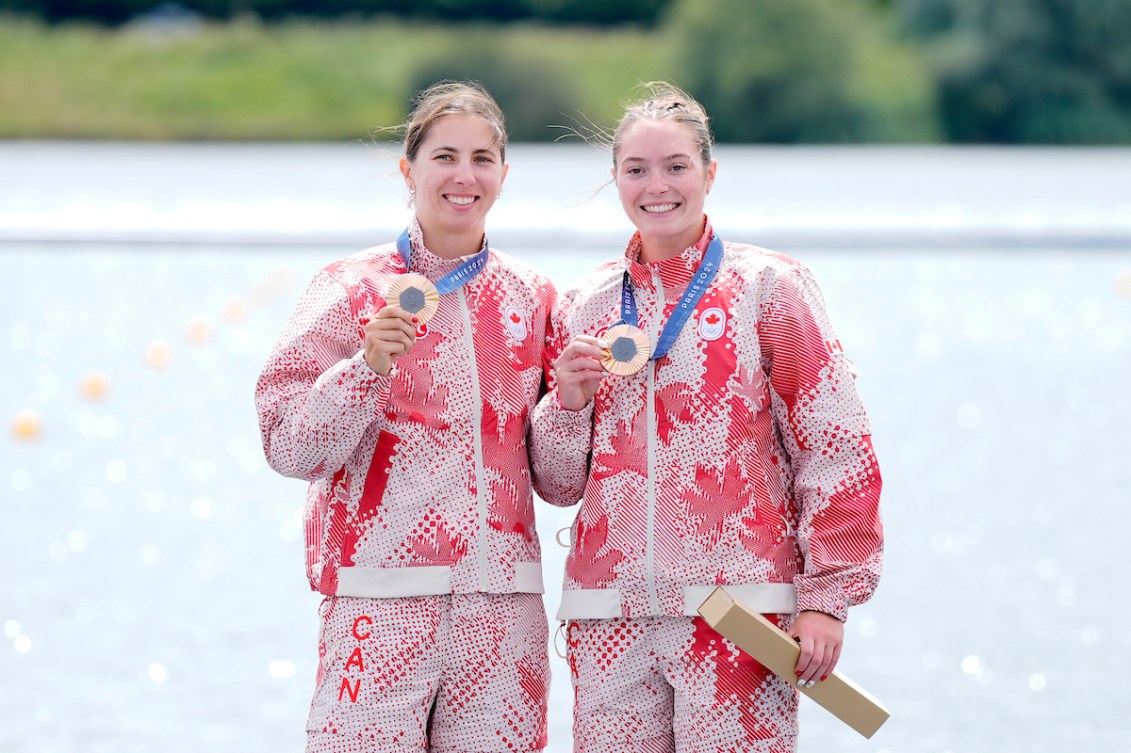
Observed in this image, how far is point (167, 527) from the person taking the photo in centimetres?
581

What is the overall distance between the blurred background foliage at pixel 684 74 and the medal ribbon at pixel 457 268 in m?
27.9

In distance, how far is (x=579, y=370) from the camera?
2582mm

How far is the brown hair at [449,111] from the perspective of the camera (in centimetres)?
279

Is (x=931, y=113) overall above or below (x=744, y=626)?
above

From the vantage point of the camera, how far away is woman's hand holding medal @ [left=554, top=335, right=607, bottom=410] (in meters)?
2.57

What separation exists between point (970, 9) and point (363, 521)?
33.7 m

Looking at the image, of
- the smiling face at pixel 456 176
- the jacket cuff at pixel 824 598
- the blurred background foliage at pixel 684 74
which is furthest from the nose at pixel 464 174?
the blurred background foliage at pixel 684 74

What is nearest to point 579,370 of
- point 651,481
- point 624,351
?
point 624,351

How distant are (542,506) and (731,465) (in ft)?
11.1

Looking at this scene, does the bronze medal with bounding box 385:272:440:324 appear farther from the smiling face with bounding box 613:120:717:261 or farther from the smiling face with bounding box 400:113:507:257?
the smiling face with bounding box 613:120:717:261

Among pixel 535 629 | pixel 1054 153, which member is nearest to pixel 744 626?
pixel 535 629

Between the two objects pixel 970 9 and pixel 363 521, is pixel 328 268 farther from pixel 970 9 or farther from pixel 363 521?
pixel 970 9

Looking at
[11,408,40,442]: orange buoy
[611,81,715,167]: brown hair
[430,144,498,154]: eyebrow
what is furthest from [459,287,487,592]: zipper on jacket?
[11,408,40,442]: orange buoy

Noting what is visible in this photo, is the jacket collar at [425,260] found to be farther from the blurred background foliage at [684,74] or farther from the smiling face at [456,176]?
the blurred background foliage at [684,74]
